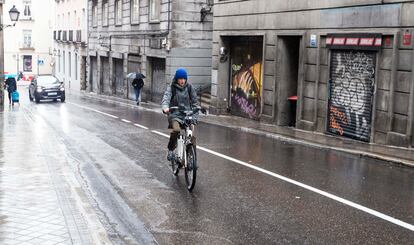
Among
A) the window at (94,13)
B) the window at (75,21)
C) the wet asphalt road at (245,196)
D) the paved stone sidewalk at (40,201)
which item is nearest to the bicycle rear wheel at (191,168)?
the wet asphalt road at (245,196)

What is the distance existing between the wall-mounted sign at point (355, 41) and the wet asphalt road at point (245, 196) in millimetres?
3171

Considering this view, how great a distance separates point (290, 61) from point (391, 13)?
569 centimetres

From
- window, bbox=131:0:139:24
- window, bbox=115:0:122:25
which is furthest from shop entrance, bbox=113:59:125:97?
window, bbox=131:0:139:24

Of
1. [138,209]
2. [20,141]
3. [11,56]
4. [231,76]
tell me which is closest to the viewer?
[138,209]

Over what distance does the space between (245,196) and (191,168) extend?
101 cm

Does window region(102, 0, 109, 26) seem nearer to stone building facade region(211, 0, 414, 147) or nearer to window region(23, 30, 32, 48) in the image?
stone building facade region(211, 0, 414, 147)

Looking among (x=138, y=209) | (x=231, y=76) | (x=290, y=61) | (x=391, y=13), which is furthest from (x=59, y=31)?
(x=138, y=209)

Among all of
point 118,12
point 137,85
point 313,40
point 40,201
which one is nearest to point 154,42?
point 137,85

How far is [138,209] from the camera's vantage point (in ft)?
25.6

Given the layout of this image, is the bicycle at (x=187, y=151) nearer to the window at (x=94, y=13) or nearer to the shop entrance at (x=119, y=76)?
the shop entrance at (x=119, y=76)

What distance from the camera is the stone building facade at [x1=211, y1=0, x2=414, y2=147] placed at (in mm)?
14195

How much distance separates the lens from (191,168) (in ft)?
29.8

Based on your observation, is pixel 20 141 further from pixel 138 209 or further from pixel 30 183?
pixel 138 209

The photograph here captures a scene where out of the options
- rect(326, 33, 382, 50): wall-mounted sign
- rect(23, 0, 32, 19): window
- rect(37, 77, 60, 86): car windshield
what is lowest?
rect(37, 77, 60, 86): car windshield
